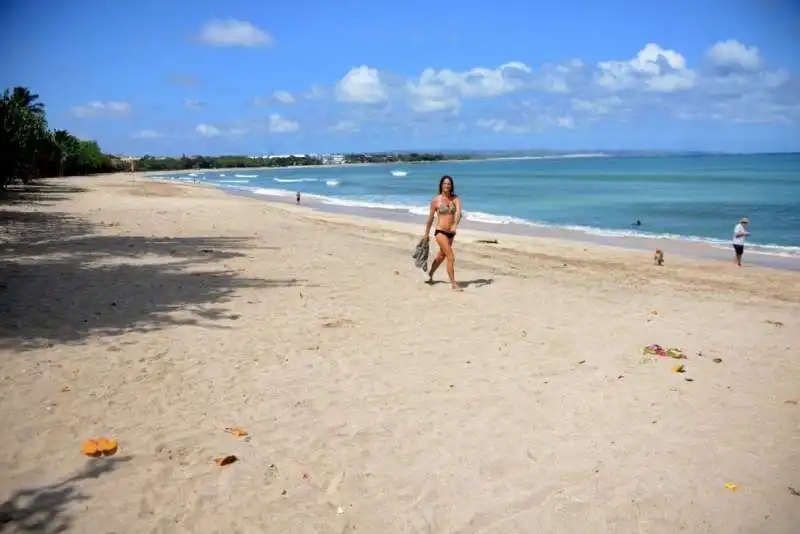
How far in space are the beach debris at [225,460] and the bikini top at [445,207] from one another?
20.3 feet

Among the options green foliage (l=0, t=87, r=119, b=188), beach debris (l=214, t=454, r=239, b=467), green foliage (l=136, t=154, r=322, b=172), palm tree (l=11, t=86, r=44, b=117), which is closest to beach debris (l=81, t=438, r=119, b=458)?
beach debris (l=214, t=454, r=239, b=467)

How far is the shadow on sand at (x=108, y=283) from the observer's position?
6664mm

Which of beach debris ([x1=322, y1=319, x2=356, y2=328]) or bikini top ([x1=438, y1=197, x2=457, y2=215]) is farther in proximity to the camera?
bikini top ([x1=438, y1=197, x2=457, y2=215])

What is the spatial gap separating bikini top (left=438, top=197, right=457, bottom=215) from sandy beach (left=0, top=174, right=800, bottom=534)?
4.28 ft

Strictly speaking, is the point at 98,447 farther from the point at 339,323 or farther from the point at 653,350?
the point at 653,350

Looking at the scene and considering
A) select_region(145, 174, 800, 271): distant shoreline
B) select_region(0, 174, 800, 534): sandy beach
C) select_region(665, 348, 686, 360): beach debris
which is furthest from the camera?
select_region(145, 174, 800, 271): distant shoreline

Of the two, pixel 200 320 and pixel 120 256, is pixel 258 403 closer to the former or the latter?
pixel 200 320

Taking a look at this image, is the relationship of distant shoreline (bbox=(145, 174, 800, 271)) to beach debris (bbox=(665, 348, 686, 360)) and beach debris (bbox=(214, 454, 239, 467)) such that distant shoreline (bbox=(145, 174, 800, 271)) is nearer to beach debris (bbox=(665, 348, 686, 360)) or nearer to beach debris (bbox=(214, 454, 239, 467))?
beach debris (bbox=(665, 348, 686, 360))

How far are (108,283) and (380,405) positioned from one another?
18.0ft

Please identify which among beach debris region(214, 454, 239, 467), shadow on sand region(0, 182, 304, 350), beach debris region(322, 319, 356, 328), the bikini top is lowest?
beach debris region(214, 454, 239, 467)

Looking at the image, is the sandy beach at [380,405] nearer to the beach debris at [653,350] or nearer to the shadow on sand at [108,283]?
the shadow on sand at [108,283]

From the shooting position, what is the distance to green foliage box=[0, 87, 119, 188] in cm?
2458

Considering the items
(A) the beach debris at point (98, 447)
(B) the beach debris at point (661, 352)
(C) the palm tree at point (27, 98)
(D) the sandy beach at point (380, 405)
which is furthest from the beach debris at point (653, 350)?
(C) the palm tree at point (27, 98)

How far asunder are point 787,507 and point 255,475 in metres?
3.26
